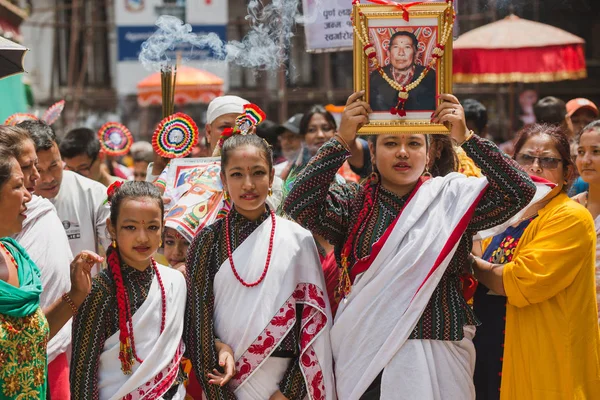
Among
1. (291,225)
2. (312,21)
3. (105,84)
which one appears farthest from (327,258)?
(105,84)

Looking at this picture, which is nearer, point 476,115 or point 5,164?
point 5,164

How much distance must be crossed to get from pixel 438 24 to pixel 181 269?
1.65 meters

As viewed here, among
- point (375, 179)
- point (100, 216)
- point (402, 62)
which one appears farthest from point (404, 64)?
point (100, 216)

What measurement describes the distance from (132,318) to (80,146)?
9.45 feet

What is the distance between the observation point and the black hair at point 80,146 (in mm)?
6152

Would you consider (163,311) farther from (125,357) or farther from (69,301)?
(69,301)

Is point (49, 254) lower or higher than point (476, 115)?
lower

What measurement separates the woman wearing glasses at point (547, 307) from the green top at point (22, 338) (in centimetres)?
188

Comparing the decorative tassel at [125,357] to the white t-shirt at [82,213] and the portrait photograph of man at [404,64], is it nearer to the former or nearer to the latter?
the portrait photograph of man at [404,64]

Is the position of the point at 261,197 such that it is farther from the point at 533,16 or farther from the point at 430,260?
the point at 533,16

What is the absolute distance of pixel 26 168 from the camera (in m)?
3.49

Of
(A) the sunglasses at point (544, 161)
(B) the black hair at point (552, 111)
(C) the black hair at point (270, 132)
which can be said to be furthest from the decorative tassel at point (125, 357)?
(B) the black hair at point (552, 111)

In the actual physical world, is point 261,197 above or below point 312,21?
below

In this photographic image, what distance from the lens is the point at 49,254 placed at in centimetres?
389
